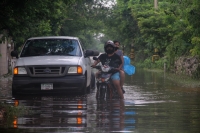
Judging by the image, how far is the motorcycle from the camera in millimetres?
15852

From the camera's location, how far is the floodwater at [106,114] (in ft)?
33.4

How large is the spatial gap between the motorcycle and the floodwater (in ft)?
1.23

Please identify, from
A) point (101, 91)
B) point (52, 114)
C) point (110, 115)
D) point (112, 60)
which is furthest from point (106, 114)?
point (112, 60)

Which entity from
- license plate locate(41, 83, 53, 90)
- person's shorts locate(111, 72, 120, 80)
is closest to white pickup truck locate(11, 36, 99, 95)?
license plate locate(41, 83, 53, 90)

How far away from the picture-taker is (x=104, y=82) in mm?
15969

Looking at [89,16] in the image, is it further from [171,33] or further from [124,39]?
[171,33]

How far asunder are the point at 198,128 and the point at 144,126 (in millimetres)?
1001

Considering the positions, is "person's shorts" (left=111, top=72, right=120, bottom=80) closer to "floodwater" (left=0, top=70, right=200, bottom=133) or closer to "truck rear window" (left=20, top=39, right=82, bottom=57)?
"floodwater" (left=0, top=70, right=200, bottom=133)

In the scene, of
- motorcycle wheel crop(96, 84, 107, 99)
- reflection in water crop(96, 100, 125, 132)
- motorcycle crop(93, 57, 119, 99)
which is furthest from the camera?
motorcycle wheel crop(96, 84, 107, 99)

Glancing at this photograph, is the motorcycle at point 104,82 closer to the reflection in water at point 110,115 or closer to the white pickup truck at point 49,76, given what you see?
the reflection in water at point 110,115

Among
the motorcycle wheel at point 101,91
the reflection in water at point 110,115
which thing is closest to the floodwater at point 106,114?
the reflection in water at point 110,115

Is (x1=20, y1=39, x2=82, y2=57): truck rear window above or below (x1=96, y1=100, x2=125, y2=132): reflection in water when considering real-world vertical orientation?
above

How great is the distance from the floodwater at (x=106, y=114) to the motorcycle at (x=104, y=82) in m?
0.37

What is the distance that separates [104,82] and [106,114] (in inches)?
137
